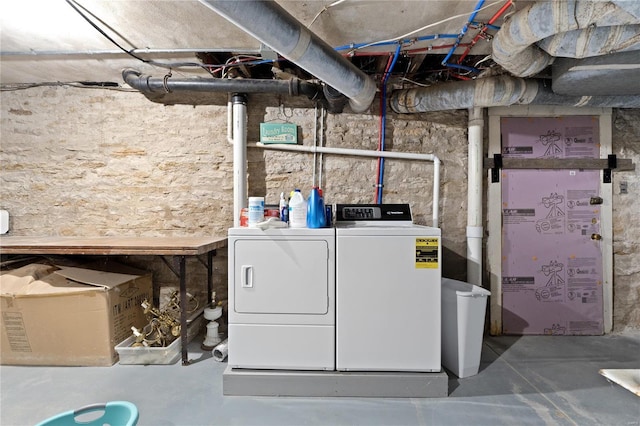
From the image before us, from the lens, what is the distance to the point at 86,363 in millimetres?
2201

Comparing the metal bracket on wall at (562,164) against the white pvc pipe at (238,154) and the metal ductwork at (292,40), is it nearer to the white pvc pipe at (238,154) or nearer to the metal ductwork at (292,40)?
the metal ductwork at (292,40)

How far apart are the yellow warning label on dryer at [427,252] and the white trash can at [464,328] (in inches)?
16.5

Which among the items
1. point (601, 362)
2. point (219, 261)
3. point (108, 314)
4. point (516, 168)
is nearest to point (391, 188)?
point (516, 168)

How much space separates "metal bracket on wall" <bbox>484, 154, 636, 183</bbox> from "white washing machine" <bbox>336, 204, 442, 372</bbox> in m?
1.39

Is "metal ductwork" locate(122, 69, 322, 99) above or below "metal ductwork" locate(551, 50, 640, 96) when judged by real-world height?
above

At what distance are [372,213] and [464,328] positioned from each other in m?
1.04

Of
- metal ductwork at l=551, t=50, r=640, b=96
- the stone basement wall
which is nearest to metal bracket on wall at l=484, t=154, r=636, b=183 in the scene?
the stone basement wall

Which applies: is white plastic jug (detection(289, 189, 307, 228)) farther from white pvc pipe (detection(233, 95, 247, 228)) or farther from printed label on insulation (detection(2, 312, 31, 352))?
printed label on insulation (detection(2, 312, 31, 352))

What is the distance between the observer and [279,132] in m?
2.76

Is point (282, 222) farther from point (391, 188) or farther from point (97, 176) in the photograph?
point (97, 176)

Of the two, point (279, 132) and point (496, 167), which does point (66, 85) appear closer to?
point (279, 132)

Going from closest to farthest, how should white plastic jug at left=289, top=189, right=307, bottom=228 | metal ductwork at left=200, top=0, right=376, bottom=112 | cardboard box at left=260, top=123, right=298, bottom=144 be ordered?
1. metal ductwork at left=200, top=0, right=376, bottom=112
2. white plastic jug at left=289, top=189, right=307, bottom=228
3. cardboard box at left=260, top=123, right=298, bottom=144

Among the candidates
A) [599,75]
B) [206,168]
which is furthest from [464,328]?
[206,168]

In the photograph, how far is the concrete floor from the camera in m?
1.66
